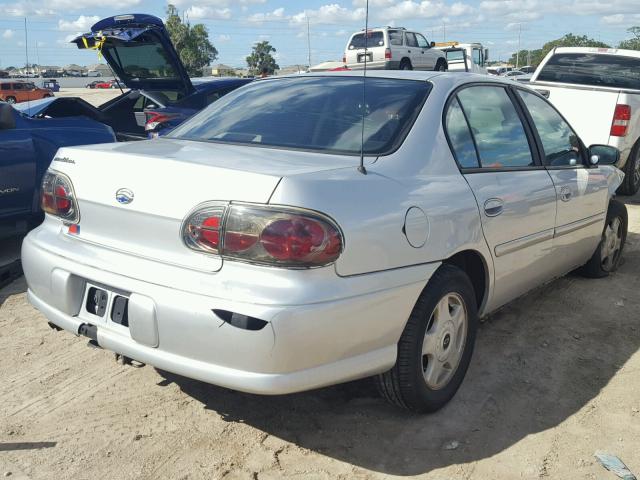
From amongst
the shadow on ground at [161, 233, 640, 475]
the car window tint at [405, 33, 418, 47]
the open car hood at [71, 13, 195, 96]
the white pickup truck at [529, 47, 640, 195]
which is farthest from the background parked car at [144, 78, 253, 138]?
the car window tint at [405, 33, 418, 47]

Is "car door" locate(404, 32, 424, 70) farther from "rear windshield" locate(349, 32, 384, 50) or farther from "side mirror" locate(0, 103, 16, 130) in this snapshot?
"side mirror" locate(0, 103, 16, 130)

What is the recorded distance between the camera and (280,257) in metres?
2.38

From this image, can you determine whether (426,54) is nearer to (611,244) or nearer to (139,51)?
(139,51)

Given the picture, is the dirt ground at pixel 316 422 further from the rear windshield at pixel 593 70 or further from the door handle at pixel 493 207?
the rear windshield at pixel 593 70

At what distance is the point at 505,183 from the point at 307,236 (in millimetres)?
1517

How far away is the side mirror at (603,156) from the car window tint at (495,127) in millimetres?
960

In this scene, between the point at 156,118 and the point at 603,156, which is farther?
the point at 156,118

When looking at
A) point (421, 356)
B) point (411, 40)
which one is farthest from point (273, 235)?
A: point (411, 40)

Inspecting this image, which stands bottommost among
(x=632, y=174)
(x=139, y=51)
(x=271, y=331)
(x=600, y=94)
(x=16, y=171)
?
(x=632, y=174)

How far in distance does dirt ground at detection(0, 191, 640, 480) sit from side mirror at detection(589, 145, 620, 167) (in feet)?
4.39

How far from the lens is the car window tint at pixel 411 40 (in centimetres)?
2353

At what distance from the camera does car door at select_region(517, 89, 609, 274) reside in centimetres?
405

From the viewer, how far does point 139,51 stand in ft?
26.4

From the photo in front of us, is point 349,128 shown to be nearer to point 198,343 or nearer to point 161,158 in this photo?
point 161,158
